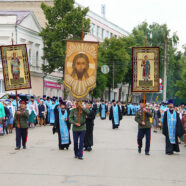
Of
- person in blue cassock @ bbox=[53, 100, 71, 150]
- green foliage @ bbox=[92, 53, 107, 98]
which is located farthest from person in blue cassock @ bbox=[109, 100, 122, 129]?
green foliage @ bbox=[92, 53, 107, 98]

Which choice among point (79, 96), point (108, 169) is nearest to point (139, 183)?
point (108, 169)

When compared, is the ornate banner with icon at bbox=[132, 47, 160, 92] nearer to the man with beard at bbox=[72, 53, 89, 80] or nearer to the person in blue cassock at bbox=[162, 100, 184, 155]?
→ the person in blue cassock at bbox=[162, 100, 184, 155]

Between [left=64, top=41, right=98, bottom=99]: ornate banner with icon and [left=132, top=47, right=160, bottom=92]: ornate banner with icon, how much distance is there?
2.58 meters

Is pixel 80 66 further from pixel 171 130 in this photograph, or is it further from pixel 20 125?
pixel 171 130

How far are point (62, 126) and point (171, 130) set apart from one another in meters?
3.59

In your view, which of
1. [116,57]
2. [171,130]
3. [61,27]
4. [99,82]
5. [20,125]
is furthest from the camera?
[116,57]

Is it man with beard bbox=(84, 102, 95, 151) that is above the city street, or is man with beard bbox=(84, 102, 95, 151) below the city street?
above

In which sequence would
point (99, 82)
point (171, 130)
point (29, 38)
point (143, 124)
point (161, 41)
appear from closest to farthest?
point (143, 124), point (171, 130), point (29, 38), point (99, 82), point (161, 41)

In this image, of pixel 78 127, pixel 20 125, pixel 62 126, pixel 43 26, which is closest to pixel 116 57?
pixel 43 26

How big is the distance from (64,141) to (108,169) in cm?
495

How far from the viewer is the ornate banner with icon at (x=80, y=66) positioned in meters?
14.8

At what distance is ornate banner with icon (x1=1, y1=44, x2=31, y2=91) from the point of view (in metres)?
17.7

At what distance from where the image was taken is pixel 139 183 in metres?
9.66

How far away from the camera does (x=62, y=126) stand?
1675 cm
